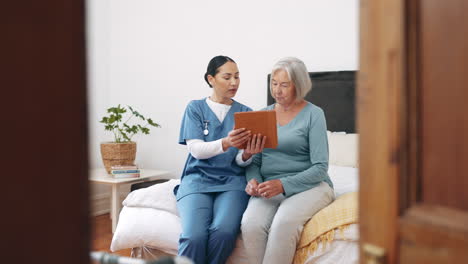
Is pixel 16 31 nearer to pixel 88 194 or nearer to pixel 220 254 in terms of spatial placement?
pixel 88 194

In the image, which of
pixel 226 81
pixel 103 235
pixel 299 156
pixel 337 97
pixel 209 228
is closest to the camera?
pixel 209 228

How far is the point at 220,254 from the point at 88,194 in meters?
1.38

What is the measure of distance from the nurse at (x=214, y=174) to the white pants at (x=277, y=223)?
0.07 m

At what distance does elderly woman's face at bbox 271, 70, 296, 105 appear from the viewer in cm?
189

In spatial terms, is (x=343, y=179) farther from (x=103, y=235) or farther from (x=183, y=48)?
Answer: (x=183, y=48)

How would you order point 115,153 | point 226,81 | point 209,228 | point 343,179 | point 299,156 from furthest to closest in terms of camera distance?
point 115,153
point 343,179
point 226,81
point 299,156
point 209,228

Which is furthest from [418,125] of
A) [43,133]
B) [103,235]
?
[103,235]

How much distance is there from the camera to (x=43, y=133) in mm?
318

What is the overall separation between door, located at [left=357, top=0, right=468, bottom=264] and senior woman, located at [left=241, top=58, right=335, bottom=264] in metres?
1.11

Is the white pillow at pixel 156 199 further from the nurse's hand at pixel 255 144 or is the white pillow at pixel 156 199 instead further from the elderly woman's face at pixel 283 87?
the elderly woman's face at pixel 283 87

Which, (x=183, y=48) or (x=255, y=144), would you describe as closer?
(x=255, y=144)

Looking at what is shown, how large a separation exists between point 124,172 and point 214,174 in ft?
4.57

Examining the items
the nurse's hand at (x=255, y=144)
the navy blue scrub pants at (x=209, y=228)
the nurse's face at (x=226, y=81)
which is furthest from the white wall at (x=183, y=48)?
the navy blue scrub pants at (x=209, y=228)

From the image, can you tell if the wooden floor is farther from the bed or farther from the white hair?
the white hair
